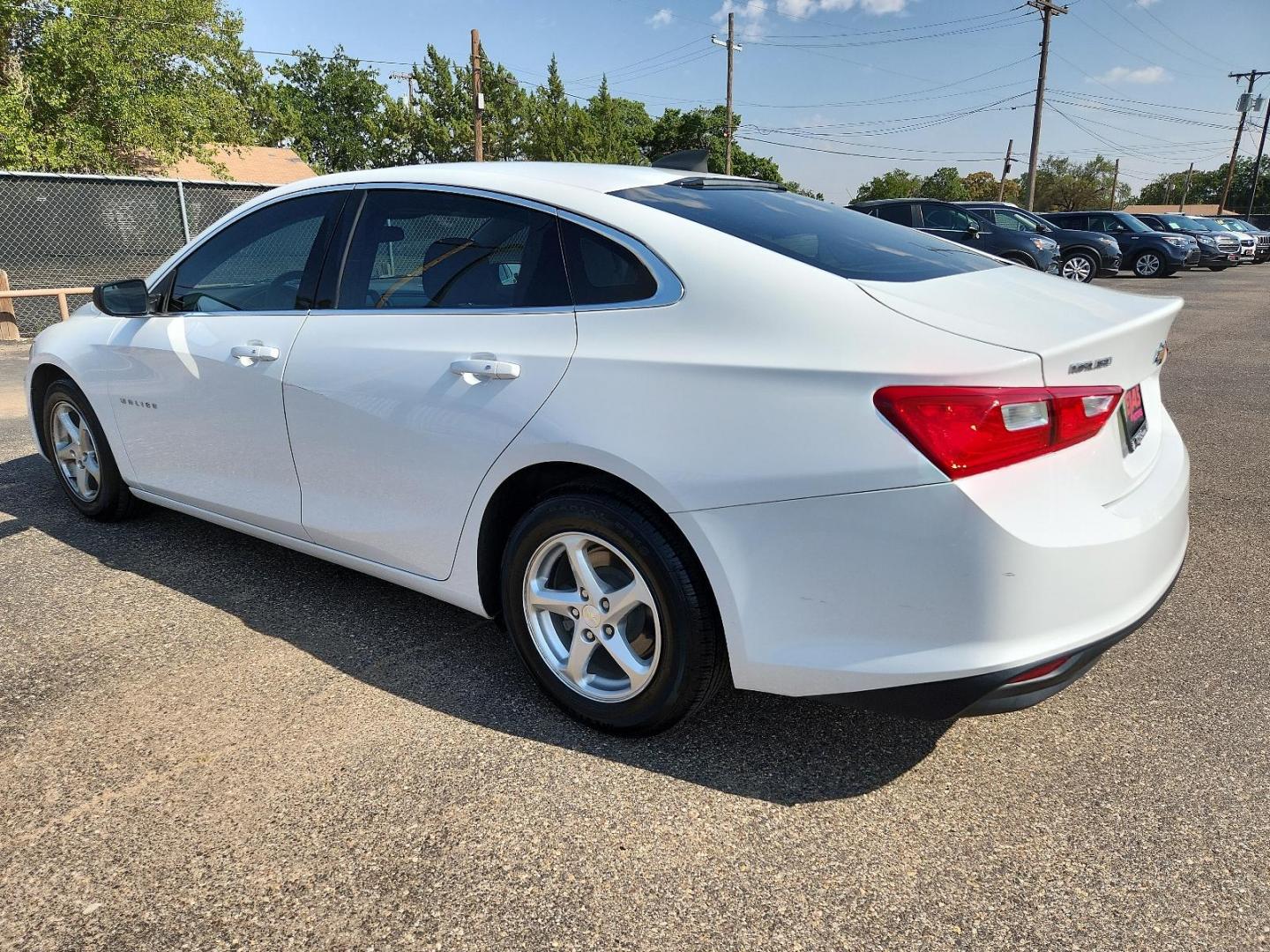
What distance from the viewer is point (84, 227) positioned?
11703 millimetres

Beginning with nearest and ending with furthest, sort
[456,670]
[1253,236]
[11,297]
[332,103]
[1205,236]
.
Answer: [456,670]
[11,297]
[1205,236]
[1253,236]
[332,103]

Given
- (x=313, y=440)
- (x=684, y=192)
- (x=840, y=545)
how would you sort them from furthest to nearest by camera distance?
(x=313, y=440), (x=684, y=192), (x=840, y=545)

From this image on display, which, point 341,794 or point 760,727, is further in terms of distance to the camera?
point 760,727

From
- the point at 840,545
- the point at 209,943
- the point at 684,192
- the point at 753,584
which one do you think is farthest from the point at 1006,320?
the point at 209,943

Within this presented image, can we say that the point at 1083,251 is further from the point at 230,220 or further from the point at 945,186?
the point at 945,186

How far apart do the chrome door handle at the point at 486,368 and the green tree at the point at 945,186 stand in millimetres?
115535

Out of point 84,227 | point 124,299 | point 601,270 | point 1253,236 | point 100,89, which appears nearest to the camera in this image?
point 601,270

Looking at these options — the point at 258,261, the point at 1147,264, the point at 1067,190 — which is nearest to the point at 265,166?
the point at 1147,264

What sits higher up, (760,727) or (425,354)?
(425,354)

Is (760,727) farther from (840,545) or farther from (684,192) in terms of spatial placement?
(684,192)

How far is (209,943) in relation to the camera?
1.86m

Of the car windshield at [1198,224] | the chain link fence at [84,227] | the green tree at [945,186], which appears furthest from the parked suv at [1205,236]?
the green tree at [945,186]

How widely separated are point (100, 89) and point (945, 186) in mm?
117426

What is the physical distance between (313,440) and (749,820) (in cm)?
188
